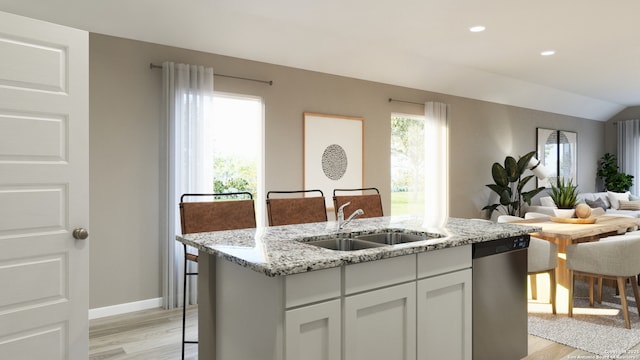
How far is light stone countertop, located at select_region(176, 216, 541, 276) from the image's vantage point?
5.27ft

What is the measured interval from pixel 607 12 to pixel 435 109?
2.61m

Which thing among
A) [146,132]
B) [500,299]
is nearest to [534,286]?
[500,299]

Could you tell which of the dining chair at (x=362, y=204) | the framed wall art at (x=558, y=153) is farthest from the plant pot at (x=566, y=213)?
the framed wall art at (x=558, y=153)

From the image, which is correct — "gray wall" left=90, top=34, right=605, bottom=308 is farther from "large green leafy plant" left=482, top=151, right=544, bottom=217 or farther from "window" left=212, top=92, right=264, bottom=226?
"large green leafy plant" left=482, top=151, right=544, bottom=217

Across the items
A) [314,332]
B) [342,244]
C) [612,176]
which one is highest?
[612,176]

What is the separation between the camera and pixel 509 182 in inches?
287

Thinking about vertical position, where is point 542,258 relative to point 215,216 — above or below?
below

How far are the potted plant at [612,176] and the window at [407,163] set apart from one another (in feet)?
18.2

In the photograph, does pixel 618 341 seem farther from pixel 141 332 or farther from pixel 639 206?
pixel 639 206

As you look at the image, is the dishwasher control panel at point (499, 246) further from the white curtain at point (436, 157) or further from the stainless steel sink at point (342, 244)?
the white curtain at point (436, 157)

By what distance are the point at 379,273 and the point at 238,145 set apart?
3.05 meters

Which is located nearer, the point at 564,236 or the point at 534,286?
the point at 564,236

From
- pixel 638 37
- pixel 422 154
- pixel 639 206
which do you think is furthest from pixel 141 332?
pixel 639 206

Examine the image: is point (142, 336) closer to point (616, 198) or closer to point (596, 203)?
point (596, 203)
